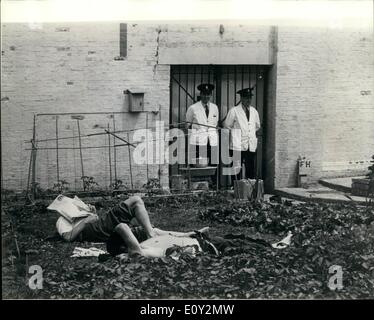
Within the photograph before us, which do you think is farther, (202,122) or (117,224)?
(202,122)

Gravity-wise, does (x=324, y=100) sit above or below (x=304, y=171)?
above

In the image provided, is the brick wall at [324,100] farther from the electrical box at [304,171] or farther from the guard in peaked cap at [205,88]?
the guard in peaked cap at [205,88]

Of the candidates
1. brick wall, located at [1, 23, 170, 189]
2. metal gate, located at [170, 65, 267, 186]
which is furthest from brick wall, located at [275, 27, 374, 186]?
brick wall, located at [1, 23, 170, 189]

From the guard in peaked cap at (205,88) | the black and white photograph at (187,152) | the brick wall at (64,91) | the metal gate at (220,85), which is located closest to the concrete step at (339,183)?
the black and white photograph at (187,152)

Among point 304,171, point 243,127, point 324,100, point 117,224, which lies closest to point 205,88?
point 243,127

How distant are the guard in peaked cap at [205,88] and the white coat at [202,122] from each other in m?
0.22

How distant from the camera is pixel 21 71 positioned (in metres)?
9.31

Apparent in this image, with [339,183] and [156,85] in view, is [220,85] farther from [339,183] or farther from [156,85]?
[339,183]

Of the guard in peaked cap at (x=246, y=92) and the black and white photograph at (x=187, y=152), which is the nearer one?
the black and white photograph at (x=187, y=152)

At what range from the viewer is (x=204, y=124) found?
10766 mm

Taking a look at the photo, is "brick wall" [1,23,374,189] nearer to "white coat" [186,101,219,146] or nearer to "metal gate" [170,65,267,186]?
"metal gate" [170,65,267,186]

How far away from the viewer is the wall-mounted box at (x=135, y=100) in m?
9.82

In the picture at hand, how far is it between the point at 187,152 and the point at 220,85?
5.40 feet

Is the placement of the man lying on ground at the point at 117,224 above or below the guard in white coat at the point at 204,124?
below
